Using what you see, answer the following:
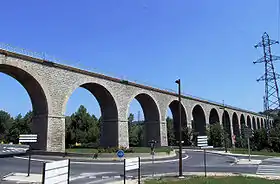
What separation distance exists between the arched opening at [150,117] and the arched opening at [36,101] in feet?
61.9

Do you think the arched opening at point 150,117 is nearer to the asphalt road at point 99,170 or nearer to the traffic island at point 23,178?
the asphalt road at point 99,170

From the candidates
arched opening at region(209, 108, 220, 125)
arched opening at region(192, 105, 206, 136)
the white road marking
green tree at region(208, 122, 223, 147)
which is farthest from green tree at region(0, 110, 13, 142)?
the white road marking

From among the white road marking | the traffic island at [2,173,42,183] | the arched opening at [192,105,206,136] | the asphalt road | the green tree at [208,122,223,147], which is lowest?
Result: the white road marking

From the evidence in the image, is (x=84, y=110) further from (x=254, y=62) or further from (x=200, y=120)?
(x=254, y=62)

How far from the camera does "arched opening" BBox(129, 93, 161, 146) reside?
4537 cm

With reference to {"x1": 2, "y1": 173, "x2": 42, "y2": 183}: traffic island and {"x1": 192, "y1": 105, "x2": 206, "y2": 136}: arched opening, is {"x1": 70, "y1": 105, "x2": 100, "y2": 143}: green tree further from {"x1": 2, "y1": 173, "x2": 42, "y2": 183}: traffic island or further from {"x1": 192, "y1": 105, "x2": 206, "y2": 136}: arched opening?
{"x1": 2, "y1": 173, "x2": 42, "y2": 183}: traffic island

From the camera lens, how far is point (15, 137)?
245 ft

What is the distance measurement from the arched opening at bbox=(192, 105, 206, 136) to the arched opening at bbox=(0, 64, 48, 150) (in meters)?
38.1

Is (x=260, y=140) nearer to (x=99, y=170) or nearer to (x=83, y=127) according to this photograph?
(x=83, y=127)

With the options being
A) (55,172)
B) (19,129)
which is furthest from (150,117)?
(19,129)

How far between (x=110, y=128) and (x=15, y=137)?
159ft

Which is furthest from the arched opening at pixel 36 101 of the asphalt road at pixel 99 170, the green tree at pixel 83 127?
the green tree at pixel 83 127

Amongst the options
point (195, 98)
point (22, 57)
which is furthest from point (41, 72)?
point (195, 98)

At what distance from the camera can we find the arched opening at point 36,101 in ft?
89.6
